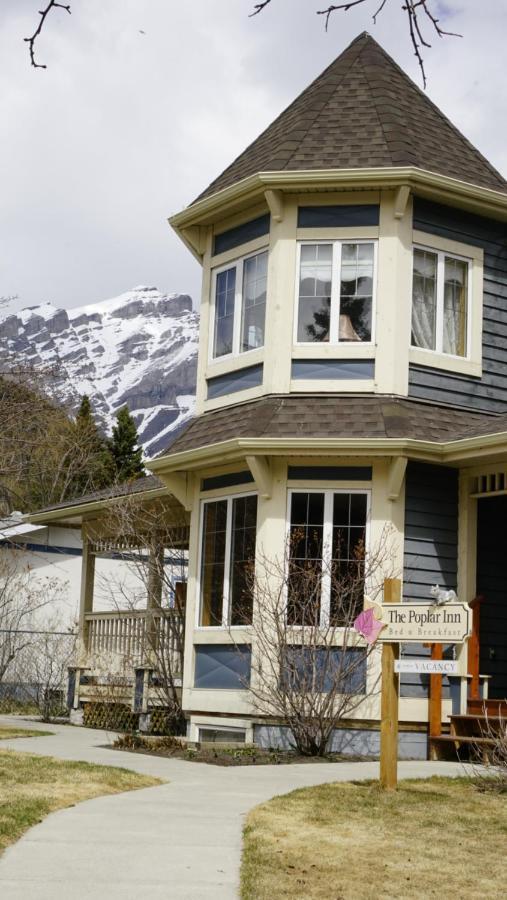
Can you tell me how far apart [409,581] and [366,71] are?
7.48m

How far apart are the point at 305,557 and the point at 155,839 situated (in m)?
7.00

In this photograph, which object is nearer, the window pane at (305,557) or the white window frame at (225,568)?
the window pane at (305,557)

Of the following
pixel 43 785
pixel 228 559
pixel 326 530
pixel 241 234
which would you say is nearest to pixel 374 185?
pixel 241 234

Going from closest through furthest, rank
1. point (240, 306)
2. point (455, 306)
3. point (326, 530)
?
point (326, 530), point (455, 306), point (240, 306)

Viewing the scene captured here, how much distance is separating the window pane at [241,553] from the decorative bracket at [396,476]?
5.79 ft

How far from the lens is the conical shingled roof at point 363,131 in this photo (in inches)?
616

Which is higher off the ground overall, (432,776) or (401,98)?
(401,98)

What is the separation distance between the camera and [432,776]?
11117mm

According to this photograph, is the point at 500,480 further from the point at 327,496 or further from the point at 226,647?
the point at 226,647

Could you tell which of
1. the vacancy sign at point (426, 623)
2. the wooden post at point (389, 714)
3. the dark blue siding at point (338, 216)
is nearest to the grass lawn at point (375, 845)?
the wooden post at point (389, 714)

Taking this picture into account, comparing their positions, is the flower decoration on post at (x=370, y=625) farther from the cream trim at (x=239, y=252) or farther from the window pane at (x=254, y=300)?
the cream trim at (x=239, y=252)

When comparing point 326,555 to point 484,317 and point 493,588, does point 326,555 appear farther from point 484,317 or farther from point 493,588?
point 484,317

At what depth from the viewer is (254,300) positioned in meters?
16.1

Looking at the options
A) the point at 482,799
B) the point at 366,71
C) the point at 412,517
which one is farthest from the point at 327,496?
the point at 366,71
